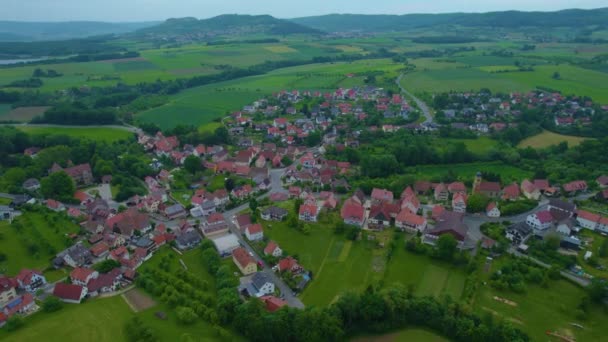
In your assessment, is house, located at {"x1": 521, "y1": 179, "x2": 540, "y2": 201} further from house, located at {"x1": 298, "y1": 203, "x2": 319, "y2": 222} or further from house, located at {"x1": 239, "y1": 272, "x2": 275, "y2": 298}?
house, located at {"x1": 239, "y1": 272, "x2": 275, "y2": 298}

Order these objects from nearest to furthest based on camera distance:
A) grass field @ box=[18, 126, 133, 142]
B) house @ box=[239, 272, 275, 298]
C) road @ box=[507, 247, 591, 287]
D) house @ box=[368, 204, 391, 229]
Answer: house @ box=[239, 272, 275, 298], road @ box=[507, 247, 591, 287], house @ box=[368, 204, 391, 229], grass field @ box=[18, 126, 133, 142]

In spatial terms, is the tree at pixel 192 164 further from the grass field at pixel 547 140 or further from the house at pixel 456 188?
the grass field at pixel 547 140

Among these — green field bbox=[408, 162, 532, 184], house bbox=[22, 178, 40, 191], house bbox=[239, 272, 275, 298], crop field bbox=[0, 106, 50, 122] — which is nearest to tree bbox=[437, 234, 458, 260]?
house bbox=[239, 272, 275, 298]

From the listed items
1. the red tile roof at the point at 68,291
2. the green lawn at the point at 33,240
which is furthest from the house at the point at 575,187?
the green lawn at the point at 33,240

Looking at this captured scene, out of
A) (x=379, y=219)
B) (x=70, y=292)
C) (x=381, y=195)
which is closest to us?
(x=70, y=292)

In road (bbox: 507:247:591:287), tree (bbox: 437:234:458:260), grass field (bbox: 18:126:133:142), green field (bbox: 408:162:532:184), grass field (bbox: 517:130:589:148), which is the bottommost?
green field (bbox: 408:162:532:184)

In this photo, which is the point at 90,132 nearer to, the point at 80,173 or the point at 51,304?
the point at 80,173

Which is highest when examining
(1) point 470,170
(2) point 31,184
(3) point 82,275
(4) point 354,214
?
(4) point 354,214

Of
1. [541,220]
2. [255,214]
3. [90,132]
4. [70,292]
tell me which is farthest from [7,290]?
[90,132]
